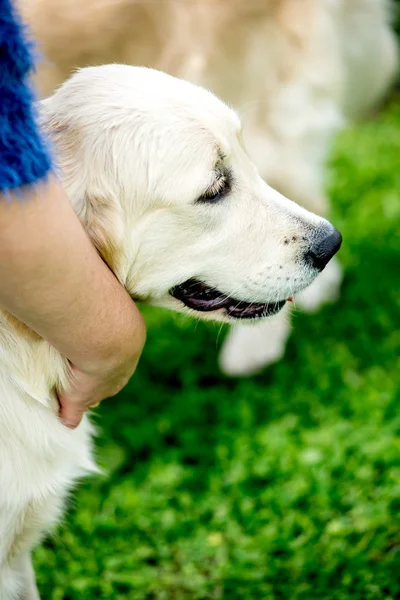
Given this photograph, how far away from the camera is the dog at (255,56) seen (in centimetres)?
311

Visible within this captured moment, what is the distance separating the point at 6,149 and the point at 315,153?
2.46 metres

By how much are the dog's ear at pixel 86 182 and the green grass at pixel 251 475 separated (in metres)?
1.32

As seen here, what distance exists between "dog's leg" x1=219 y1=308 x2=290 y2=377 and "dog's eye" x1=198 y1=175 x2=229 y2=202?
162 cm

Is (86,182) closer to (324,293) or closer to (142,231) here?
(142,231)

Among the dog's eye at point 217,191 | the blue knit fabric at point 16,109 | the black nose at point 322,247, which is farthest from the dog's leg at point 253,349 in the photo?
the blue knit fabric at point 16,109

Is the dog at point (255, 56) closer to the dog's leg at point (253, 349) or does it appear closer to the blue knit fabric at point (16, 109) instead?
the dog's leg at point (253, 349)

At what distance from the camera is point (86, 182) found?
5.78ft

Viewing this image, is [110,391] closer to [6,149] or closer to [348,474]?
[6,149]

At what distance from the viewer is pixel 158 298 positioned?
1992 millimetres

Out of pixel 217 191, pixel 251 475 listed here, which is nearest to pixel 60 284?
pixel 217 191

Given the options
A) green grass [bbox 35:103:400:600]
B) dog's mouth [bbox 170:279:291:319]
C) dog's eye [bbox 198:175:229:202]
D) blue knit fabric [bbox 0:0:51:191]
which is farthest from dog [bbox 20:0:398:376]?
blue knit fabric [bbox 0:0:51:191]

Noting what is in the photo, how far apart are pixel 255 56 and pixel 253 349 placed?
1351mm

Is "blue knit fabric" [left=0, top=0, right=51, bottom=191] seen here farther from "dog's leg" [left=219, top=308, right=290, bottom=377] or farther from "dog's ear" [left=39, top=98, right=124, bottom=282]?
"dog's leg" [left=219, top=308, right=290, bottom=377]

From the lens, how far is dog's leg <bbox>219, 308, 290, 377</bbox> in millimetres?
3488
